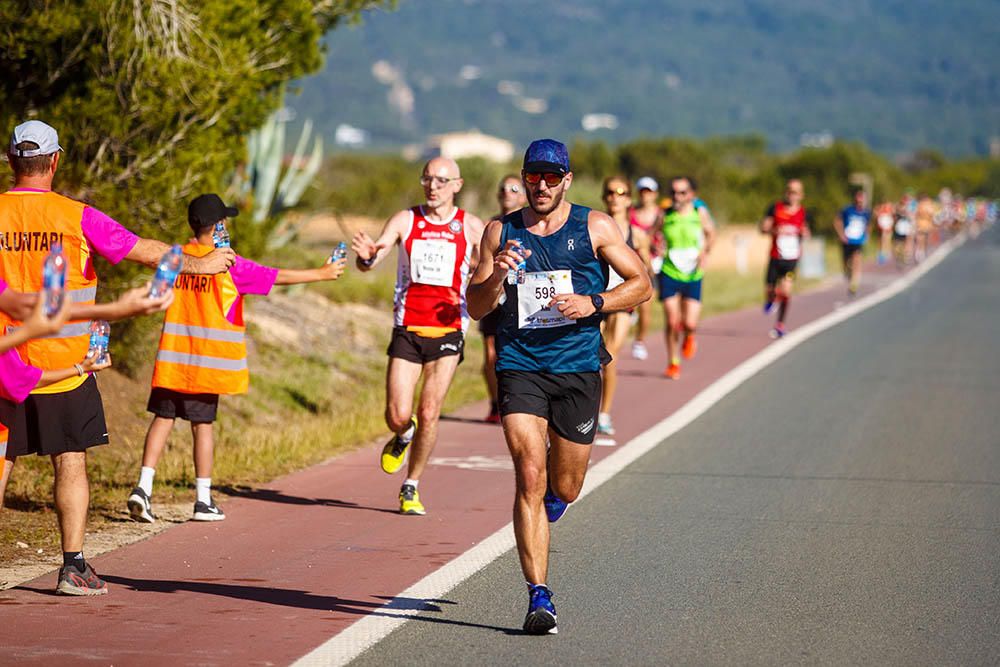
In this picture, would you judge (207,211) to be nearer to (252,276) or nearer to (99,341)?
(252,276)

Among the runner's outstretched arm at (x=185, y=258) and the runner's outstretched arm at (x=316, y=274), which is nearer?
the runner's outstretched arm at (x=185, y=258)

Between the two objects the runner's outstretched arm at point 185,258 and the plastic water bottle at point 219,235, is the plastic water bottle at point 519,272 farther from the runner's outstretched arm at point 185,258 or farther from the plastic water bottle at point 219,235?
the plastic water bottle at point 219,235

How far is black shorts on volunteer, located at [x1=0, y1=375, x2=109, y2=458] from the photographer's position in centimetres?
732

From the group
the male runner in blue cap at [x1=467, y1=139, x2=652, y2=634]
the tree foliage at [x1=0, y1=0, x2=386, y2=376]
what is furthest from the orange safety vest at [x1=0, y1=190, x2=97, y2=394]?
the tree foliage at [x1=0, y1=0, x2=386, y2=376]

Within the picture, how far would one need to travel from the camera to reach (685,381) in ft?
55.1

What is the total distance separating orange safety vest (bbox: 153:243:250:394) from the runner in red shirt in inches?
523

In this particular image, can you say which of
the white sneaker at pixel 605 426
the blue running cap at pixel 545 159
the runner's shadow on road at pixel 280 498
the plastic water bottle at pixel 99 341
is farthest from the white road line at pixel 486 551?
the blue running cap at pixel 545 159

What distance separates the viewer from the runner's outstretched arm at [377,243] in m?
9.34

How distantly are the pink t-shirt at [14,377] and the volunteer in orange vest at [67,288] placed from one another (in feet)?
0.24

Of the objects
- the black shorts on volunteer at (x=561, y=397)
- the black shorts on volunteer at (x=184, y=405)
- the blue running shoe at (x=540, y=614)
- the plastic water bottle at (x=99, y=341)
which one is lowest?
the blue running shoe at (x=540, y=614)

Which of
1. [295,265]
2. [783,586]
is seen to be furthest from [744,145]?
[783,586]

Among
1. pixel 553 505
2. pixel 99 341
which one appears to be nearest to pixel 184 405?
pixel 99 341

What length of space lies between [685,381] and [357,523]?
7.77 m

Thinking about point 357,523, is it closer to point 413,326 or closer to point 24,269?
point 413,326
